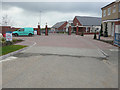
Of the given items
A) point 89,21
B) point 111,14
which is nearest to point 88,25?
point 89,21

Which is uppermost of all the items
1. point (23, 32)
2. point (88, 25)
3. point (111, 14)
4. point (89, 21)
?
point (89, 21)

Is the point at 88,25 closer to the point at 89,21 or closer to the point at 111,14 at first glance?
the point at 89,21

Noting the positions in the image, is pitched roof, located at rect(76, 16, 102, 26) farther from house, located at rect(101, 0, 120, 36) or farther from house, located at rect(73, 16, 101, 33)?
house, located at rect(101, 0, 120, 36)

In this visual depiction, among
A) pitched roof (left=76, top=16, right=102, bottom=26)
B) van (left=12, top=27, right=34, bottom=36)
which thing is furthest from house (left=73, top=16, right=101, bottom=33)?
van (left=12, top=27, right=34, bottom=36)

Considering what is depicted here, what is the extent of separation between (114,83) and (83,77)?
1.11 meters

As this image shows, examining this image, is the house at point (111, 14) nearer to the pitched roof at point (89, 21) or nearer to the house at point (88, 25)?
the house at point (88, 25)

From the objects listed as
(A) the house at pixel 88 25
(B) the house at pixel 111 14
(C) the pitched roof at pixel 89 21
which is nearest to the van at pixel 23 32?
(B) the house at pixel 111 14

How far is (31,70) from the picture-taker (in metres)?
5.66

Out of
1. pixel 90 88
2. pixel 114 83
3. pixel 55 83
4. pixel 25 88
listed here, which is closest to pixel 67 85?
pixel 55 83

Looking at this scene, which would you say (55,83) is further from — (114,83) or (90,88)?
(114,83)

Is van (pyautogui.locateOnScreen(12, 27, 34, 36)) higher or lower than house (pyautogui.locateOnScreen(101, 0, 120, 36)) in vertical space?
lower

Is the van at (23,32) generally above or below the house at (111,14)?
below

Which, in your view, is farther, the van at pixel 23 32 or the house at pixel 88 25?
the house at pixel 88 25

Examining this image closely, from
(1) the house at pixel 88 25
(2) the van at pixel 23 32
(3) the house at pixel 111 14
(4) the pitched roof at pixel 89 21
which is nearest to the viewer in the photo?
(3) the house at pixel 111 14
